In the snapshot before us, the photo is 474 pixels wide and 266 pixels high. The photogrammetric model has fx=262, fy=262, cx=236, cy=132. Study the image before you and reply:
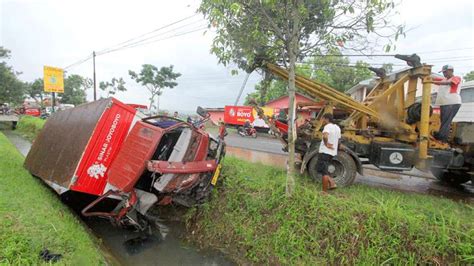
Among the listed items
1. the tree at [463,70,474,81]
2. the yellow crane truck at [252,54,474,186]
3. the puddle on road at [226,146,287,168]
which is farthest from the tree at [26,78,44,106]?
the tree at [463,70,474,81]

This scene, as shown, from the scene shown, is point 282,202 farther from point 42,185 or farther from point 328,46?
point 42,185

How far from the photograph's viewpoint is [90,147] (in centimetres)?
441

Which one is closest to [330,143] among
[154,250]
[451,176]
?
[154,250]

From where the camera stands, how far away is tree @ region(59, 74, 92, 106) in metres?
47.8

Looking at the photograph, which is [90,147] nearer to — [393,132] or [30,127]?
[393,132]

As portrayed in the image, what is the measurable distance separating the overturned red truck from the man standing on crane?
14.4 feet

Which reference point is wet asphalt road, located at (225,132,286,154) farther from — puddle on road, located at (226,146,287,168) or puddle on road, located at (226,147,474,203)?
puddle on road, located at (226,147,474,203)

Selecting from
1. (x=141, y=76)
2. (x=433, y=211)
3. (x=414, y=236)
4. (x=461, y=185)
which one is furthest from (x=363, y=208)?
(x=141, y=76)

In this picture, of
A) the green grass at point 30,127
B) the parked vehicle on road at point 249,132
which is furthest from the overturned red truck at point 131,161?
the parked vehicle on road at point 249,132

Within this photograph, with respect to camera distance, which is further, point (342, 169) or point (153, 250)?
point (342, 169)

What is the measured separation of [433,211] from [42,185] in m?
7.82

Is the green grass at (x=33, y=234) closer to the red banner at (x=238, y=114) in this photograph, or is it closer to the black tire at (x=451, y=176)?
the black tire at (x=451, y=176)

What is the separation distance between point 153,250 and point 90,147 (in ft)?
6.90

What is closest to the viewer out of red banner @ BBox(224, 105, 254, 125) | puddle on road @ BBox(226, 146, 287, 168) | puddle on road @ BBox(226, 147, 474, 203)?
puddle on road @ BBox(226, 147, 474, 203)
